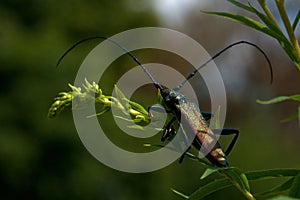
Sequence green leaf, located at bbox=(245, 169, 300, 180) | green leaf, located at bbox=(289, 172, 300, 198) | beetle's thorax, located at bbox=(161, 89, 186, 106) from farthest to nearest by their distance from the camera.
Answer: beetle's thorax, located at bbox=(161, 89, 186, 106) → green leaf, located at bbox=(245, 169, 300, 180) → green leaf, located at bbox=(289, 172, 300, 198)

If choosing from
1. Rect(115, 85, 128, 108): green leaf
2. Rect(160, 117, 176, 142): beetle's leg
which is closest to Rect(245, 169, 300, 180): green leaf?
Rect(160, 117, 176, 142): beetle's leg

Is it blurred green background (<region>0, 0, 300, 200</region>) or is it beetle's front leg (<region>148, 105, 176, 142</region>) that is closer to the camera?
beetle's front leg (<region>148, 105, 176, 142</region>)

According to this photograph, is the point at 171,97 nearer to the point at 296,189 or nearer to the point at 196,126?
the point at 196,126

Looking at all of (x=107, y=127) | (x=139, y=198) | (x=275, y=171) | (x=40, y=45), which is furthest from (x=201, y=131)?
(x=40, y=45)

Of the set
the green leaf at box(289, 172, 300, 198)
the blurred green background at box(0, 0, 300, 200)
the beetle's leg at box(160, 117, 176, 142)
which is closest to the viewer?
the green leaf at box(289, 172, 300, 198)

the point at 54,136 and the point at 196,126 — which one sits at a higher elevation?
the point at 196,126

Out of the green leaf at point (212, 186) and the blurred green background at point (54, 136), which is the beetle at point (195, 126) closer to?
the green leaf at point (212, 186)

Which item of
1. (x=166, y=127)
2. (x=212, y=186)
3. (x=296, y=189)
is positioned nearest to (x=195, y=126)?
(x=166, y=127)

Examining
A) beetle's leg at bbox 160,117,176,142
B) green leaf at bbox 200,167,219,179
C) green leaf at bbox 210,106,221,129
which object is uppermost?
green leaf at bbox 210,106,221,129

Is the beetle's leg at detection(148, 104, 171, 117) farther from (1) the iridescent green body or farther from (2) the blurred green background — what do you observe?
(2) the blurred green background
